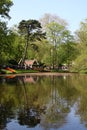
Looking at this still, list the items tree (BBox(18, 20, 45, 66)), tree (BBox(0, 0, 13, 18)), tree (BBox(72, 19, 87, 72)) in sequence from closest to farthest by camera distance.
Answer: tree (BBox(0, 0, 13, 18))
tree (BBox(72, 19, 87, 72))
tree (BBox(18, 20, 45, 66))

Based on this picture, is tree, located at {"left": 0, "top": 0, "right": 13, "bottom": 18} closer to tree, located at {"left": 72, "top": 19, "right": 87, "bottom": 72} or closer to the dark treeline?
tree, located at {"left": 72, "top": 19, "right": 87, "bottom": 72}

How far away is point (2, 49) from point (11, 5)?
28.4 ft

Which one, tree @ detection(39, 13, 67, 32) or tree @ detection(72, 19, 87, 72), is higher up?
tree @ detection(39, 13, 67, 32)

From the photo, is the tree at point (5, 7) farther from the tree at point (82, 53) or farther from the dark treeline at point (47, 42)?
the dark treeline at point (47, 42)

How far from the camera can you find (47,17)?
114 m

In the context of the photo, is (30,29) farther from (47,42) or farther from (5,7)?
(5,7)

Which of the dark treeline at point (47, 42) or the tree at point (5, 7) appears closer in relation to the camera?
the tree at point (5, 7)

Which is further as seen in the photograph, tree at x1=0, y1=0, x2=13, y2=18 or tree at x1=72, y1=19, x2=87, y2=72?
tree at x1=72, y1=19, x2=87, y2=72

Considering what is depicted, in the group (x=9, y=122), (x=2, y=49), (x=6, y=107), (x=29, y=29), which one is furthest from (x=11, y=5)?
(x=9, y=122)

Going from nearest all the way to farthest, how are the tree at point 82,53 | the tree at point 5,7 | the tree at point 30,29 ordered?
1. the tree at point 5,7
2. the tree at point 82,53
3. the tree at point 30,29

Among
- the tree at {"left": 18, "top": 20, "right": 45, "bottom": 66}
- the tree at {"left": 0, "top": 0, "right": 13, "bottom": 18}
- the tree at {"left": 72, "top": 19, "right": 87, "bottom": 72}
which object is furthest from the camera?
the tree at {"left": 18, "top": 20, "right": 45, "bottom": 66}

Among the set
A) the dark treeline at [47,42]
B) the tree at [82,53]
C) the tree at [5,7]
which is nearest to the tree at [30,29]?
the dark treeline at [47,42]

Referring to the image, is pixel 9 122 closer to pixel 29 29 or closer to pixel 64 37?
pixel 29 29

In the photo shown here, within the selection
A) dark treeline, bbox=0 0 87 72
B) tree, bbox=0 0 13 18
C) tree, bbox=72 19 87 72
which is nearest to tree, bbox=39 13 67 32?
dark treeline, bbox=0 0 87 72
